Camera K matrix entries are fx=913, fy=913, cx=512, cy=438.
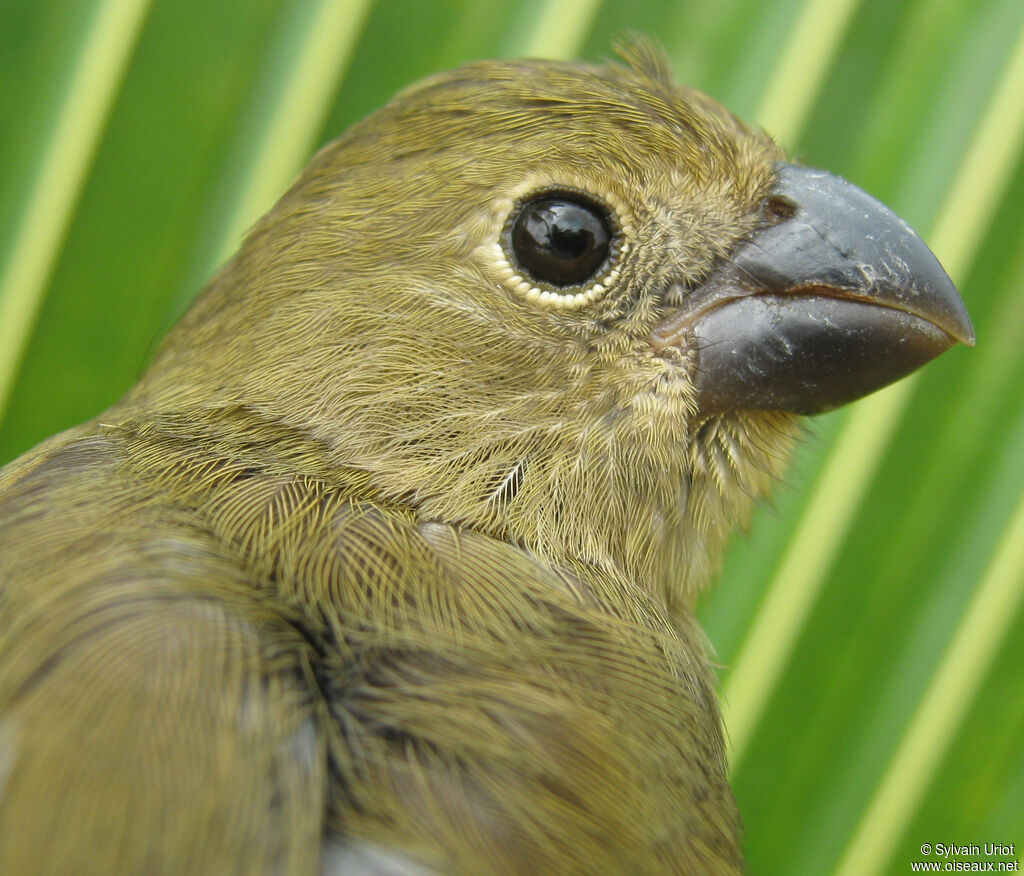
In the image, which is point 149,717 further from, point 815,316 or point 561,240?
point 815,316

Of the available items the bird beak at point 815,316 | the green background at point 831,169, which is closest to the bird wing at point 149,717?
the bird beak at point 815,316

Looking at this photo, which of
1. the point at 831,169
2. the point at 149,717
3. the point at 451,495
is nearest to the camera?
the point at 149,717

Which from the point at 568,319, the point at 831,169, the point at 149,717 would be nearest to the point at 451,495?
the point at 568,319

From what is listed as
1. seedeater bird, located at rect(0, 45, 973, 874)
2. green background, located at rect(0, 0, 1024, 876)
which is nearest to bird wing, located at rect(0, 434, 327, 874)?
seedeater bird, located at rect(0, 45, 973, 874)

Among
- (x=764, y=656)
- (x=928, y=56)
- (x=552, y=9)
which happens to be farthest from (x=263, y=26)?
(x=764, y=656)

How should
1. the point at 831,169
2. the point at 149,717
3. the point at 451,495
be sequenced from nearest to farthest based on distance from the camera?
1. the point at 149,717
2. the point at 451,495
3. the point at 831,169

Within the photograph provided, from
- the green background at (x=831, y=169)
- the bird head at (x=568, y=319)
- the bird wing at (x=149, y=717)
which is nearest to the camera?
the bird wing at (x=149, y=717)

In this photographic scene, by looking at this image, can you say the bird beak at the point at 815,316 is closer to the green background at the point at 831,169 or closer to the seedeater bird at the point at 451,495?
the seedeater bird at the point at 451,495
